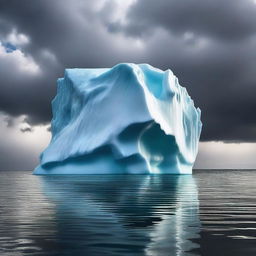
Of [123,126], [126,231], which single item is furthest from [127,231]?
[123,126]

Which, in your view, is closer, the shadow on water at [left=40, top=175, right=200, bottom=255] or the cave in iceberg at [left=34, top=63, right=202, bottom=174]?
the shadow on water at [left=40, top=175, right=200, bottom=255]

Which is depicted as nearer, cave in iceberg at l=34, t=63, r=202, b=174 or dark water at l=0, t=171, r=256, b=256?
dark water at l=0, t=171, r=256, b=256

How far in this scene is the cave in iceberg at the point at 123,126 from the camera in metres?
→ 32.0

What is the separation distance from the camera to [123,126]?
31453 mm

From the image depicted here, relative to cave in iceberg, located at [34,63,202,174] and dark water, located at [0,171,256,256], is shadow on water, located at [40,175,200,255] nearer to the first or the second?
dark water, located at [0,171,256,256]

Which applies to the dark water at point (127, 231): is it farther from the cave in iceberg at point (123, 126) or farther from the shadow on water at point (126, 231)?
the cave in iceberg at point (123, 126)

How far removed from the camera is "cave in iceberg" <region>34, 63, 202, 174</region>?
32.0m

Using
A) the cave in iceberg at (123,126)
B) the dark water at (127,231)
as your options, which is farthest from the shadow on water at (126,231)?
the cave in iceberg at (123,126)

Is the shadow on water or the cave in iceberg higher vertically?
the cave in iceberg

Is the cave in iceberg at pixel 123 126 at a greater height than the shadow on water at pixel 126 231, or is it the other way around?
the cave in iceberg at pixel 123 126

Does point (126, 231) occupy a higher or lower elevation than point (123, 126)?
lower

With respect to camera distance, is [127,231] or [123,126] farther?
[123,126]

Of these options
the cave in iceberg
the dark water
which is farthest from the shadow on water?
the cave in iceberg

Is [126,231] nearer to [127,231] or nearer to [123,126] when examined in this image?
[127,231]
